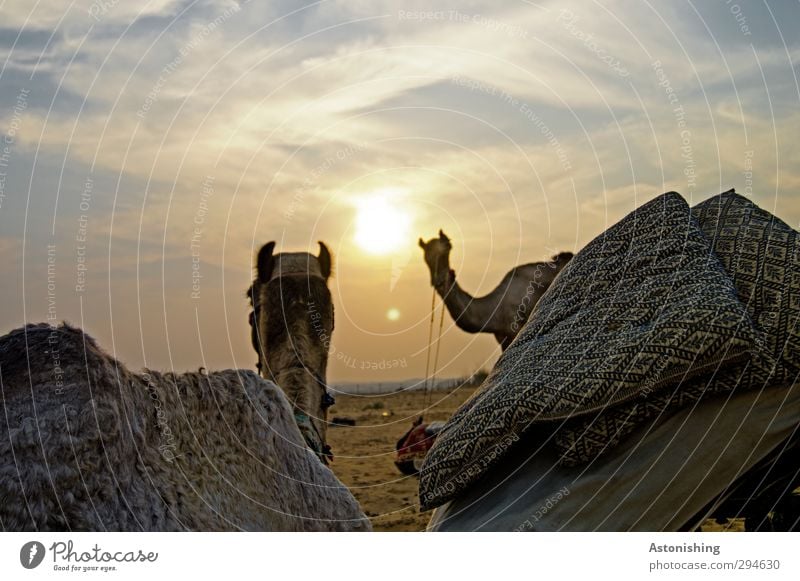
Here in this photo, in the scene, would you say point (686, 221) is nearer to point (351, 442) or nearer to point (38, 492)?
point (38, 492)

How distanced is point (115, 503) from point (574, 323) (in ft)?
6.97

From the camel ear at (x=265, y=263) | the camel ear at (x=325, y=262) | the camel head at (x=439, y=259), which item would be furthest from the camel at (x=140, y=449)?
the camel head at (x=439, y=259)

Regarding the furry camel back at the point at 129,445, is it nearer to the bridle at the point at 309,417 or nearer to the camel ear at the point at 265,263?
the bridle at the point at 309,417

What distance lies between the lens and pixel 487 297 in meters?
17.1

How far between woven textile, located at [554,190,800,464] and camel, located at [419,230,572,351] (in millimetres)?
11816

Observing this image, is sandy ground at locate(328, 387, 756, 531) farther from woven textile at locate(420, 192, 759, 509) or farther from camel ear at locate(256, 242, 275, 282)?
camel ear at locate(256, 242, 275, 282)

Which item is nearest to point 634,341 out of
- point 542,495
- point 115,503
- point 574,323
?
point 574,323

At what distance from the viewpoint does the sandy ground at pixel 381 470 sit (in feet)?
37.9

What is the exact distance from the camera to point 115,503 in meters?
3.09

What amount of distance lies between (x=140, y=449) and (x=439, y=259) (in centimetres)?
1369

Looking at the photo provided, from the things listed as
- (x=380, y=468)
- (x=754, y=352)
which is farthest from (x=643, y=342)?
(x=380, y=468)

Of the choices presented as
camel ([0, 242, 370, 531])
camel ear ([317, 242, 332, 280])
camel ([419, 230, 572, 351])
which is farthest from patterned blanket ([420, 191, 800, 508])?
camel ([419, 230, 572, 351])

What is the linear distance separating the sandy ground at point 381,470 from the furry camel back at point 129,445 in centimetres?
271

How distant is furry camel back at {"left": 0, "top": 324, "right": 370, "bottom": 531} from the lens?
299 cm
